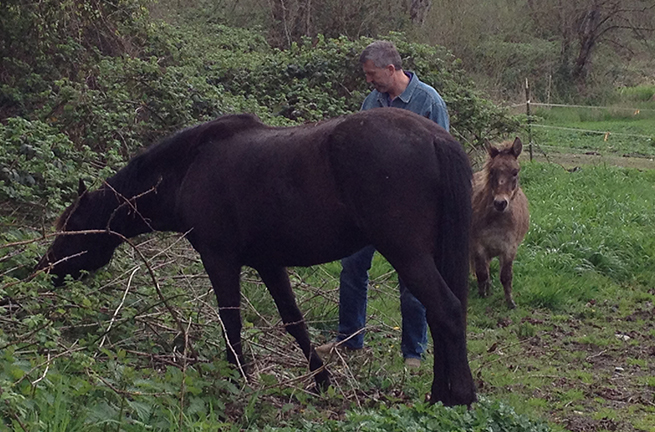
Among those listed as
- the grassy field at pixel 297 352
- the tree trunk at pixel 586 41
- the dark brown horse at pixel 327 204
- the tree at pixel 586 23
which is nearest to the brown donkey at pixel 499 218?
the grassy field at pixel 297 352

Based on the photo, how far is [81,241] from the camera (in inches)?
219

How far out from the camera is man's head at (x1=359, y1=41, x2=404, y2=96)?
5.66m

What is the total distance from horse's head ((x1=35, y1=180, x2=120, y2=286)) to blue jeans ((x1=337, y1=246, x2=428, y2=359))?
5.89ft

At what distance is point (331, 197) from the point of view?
181 inches

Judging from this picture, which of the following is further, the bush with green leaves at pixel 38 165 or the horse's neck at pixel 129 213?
the bush with green leaves at pixel 38 165

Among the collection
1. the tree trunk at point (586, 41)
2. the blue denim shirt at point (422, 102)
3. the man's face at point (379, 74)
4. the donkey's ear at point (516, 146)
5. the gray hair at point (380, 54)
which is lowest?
the tree trunk at point (586, 41)

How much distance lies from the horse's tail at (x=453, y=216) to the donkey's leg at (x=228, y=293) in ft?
4.41

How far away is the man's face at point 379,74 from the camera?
569 cm

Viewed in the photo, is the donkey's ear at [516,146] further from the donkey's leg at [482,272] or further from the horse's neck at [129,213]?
the horse's neck at [129,213]

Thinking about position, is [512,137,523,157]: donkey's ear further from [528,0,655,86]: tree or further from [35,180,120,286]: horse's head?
[528,0,655,86]: tree

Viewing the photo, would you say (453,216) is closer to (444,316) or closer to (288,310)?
(444,316)

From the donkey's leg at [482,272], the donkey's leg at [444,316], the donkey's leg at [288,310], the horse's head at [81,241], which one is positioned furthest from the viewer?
the donkey's leg at [482,272]

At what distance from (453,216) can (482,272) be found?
3998mm

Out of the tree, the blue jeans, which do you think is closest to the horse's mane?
the blue jeans
